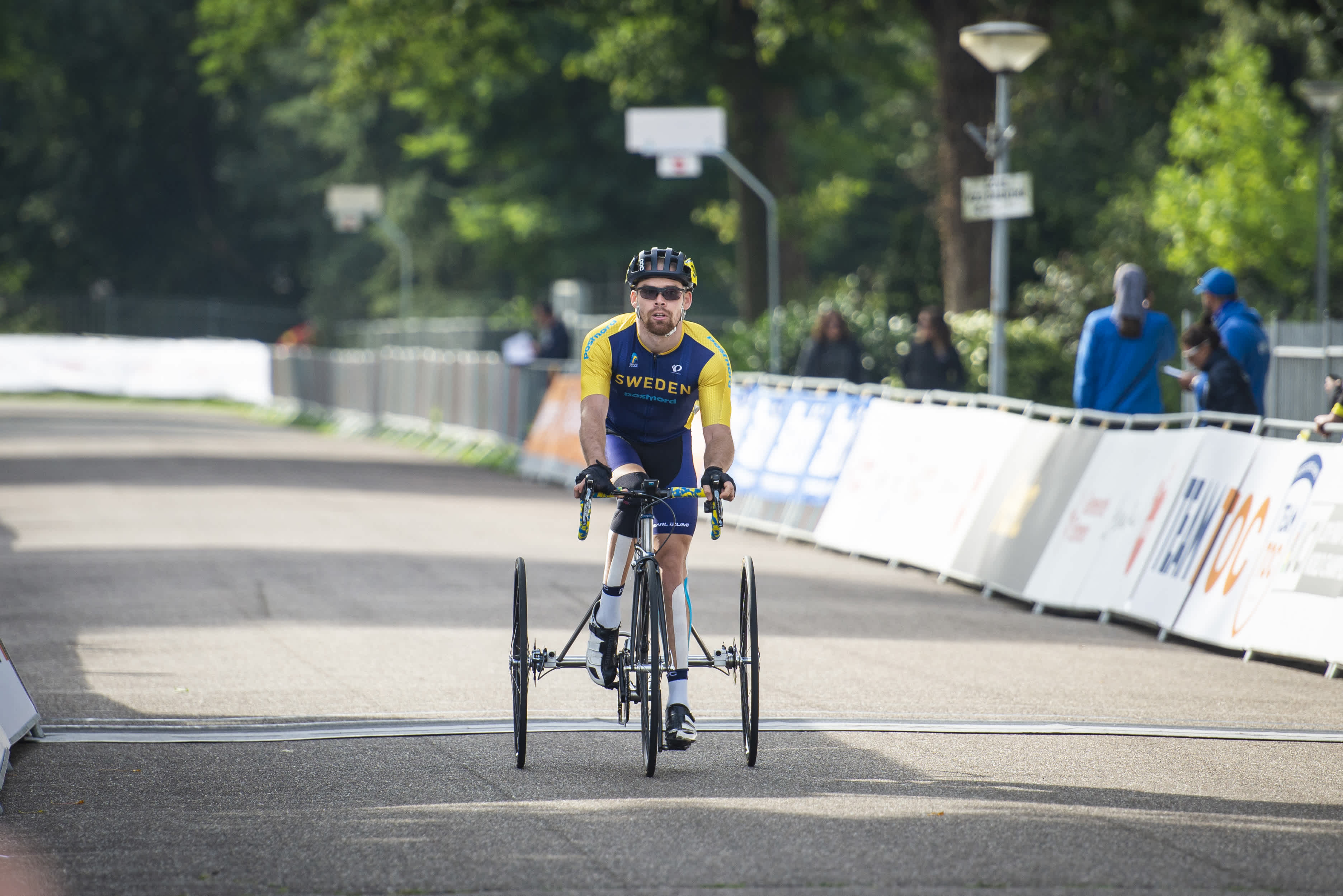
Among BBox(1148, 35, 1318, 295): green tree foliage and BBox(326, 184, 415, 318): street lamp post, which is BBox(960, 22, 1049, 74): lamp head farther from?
BBox(326, 184, 415, 318): street lamp post

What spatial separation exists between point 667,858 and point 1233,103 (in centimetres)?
3007

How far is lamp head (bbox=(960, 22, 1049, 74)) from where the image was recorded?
1666cm

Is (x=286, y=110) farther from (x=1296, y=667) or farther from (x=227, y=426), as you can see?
(x=1296, y=667)

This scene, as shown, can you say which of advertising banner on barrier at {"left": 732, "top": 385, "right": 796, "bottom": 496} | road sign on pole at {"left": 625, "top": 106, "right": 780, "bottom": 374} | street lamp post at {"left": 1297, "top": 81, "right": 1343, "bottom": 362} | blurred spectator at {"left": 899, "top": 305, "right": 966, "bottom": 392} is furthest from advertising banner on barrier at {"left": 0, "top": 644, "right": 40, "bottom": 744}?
street lamp post at {"left": 1297, "top": 81, "right": 1343, "bottom": 362}

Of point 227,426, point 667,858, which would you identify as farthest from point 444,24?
point 667,858

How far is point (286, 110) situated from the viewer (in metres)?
65.7

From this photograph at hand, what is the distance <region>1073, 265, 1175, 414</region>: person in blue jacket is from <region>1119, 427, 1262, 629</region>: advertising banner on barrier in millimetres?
1796

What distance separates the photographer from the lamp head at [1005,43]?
54.6 ft

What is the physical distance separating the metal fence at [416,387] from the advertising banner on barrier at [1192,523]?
47.3 ft

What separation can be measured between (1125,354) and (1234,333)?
85cm

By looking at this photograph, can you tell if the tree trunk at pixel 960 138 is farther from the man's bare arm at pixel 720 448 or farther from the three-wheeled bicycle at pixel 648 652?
the three-wheeled bicycle at pixel 648 652

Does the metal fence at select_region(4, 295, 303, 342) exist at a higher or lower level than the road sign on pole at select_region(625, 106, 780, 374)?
lower

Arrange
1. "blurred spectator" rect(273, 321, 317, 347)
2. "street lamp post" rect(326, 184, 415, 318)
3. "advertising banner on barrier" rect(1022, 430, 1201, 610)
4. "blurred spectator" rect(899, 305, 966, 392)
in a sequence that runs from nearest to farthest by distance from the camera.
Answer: "advertising banner on barrier" rect(1022, 430, 1201, 610)
"blurred spectator" rect(899, 305, 966, 392)
"blurred spectator" rect(273, 321, 317, 347)
"street lamp post" rect(326, 184, 415, 318)

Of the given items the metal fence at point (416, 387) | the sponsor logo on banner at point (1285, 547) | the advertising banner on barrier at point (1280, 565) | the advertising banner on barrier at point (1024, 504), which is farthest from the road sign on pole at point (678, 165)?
the sponsor logo on banner at point (1285, 547)
